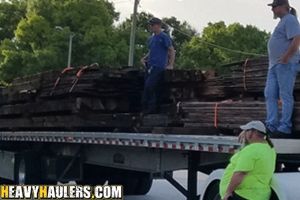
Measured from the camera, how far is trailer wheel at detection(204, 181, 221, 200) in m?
6.50

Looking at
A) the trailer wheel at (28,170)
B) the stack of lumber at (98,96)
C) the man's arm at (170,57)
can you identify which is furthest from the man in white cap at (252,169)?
the trailer wheel at (28,170)

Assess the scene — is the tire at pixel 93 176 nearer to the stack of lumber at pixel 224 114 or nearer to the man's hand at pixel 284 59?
the stack of lumber at pixel 224 114

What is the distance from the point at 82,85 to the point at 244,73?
9.94 ft

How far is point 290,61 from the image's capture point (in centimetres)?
687

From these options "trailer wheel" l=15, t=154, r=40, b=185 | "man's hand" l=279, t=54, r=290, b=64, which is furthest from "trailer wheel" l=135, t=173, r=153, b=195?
"man's hand" l=279, t=54, r=290, b=64

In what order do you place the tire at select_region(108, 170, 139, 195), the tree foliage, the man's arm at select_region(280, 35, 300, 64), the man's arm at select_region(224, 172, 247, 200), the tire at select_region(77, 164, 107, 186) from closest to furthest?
the man's arm at select_region(224, 172, 247, 200)
the man's arm at select_region(280, 35, 300, 64)
the tire at select_region(77, 164, 107, 186)
the tire at select_region(108, 170, 139, 195)
the tree foliage

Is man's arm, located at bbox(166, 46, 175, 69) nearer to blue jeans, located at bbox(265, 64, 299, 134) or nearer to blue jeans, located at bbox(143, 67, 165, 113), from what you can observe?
blue jeans, located at bbox(143, 67, 165, 113)

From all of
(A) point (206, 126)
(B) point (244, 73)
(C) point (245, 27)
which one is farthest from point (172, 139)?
(C) point (245, 27)

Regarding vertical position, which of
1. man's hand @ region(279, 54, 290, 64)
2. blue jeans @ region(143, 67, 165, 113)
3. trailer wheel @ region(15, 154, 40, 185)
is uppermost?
man's hand @ region(279, 54, 290, 64)

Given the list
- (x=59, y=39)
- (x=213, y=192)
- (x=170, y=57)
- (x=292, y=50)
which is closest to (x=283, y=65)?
(x=292, y=50)

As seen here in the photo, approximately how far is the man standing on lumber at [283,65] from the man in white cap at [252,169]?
3.44 ft

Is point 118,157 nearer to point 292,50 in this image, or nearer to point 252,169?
point 292,50

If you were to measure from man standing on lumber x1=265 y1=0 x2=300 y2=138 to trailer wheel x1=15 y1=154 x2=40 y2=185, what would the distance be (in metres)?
6.51

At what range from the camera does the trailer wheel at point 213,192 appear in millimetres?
6496
